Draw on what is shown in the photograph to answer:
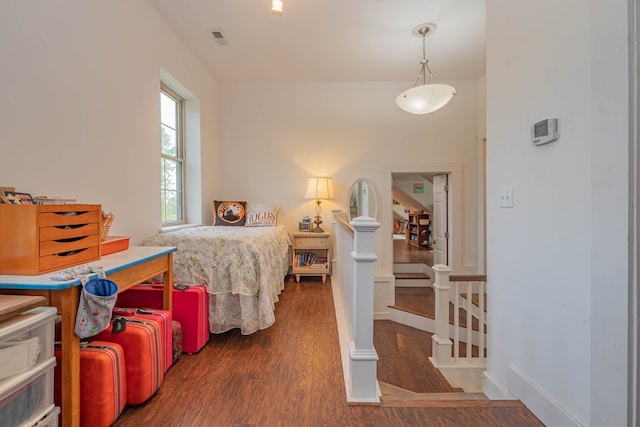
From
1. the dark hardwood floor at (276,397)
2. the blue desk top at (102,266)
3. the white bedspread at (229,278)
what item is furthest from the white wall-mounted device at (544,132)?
the blue desk top at (102,266)

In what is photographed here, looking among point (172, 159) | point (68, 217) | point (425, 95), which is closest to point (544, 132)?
point (425, 95)

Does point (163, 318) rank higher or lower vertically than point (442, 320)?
higher

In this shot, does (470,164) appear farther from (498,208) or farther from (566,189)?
(566,189)

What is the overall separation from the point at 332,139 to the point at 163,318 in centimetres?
318

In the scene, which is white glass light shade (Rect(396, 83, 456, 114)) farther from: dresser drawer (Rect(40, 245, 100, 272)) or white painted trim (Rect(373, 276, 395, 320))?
dresser drawer (Rect(40, 245, 100, 272))

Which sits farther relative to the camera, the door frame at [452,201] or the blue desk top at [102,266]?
the door frame at [452,201]

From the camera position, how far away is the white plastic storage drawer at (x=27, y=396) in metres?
0.83

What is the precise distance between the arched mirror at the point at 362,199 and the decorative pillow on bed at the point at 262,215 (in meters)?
1.13

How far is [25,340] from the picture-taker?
0.90 meters

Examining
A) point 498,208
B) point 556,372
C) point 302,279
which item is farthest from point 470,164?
point 556,372

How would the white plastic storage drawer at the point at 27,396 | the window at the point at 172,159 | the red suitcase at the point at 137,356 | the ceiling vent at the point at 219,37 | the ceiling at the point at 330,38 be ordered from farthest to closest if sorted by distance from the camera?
the window at the point at 172,159, the ceiling vent at the point at 219,37, the ceiling at the point at 330,38, the red suitcase at the point at 137,356, the white plastic storage drawer at the point at 27,396

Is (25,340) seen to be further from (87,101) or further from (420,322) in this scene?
(420,322)

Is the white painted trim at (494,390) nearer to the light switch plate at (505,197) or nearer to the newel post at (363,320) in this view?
the newel post at (363,320)

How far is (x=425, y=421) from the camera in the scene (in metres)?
1.25
